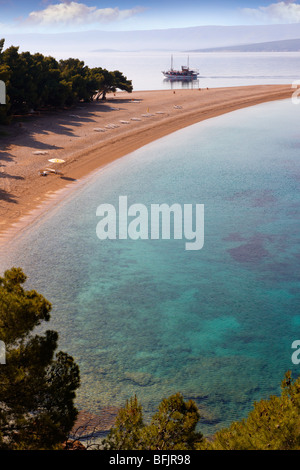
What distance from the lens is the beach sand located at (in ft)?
137

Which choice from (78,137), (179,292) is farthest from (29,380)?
(78,137)

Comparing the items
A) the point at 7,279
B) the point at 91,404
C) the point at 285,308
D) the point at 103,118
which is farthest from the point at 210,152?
the point at 7,279

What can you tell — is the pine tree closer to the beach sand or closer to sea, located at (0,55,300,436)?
sea, located at (0,55,300,436)

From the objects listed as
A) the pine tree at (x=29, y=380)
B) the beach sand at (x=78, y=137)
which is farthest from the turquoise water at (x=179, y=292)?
the pine tree at (x=29, y=380)

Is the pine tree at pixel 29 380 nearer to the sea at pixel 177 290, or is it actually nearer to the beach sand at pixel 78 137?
the sea at pixel 177 290

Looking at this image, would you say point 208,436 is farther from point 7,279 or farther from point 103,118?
point 103,118

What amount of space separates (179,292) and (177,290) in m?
0.27

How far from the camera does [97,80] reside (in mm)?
85375

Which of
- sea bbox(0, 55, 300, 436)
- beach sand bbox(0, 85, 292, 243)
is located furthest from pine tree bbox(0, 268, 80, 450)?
beach sand bbox(0, 85, 292, 243)

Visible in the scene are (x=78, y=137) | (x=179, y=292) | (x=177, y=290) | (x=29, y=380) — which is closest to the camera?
(x=29, y=380)

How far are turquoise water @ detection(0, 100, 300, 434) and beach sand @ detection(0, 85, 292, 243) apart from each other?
2.96m

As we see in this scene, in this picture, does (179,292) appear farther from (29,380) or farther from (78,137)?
(78,137)

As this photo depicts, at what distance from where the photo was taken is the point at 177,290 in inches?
1104

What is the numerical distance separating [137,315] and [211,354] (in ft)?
15.8
